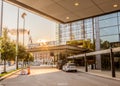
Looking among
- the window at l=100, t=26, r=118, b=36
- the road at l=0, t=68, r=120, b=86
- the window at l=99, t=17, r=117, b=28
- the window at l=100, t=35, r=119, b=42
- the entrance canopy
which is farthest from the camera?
the window at l=99, t=17, r=117, b=28

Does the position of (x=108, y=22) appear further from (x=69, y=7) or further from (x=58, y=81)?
(x=69, y=7)

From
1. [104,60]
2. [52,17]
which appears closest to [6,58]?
[104,60]

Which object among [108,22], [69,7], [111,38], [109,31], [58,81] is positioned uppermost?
[108,22]

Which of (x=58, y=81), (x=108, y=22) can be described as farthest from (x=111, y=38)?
(x=58, y=81)

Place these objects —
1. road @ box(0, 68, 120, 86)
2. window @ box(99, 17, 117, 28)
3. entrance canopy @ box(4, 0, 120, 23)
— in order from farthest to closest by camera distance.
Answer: window @ box(99, 17, 117, 28), road @ box(0, 68, 120, 86), entrance canopy @ box(4, 0, 120, 23)

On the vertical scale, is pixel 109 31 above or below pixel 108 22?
below

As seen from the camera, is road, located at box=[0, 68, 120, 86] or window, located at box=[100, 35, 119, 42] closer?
road, located at box=[0, 68, 120, 86]

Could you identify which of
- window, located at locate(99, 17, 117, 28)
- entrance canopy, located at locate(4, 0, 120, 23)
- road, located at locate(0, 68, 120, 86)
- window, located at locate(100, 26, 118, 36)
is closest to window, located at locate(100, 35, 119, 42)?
window, located at locate(100, 26, 118, 36)

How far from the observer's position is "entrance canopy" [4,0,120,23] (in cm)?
861

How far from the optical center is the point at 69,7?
9203 mm

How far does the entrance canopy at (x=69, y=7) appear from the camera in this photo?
861 centimetres

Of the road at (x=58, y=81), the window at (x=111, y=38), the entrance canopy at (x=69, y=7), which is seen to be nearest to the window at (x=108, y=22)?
the window at (x=111, y=38)

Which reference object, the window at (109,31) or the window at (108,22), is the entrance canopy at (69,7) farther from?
the window at (108,22)

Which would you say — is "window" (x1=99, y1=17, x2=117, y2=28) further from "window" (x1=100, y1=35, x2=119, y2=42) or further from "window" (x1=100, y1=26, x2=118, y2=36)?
"window" (x1=100, y1=35, x2=119, y2=42)
